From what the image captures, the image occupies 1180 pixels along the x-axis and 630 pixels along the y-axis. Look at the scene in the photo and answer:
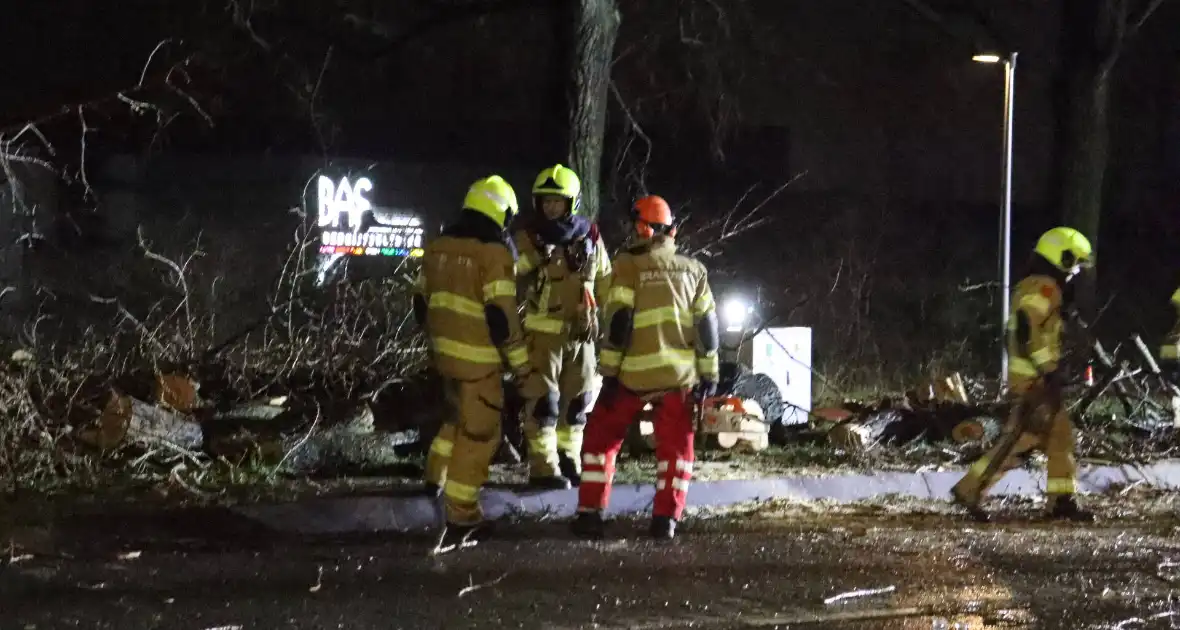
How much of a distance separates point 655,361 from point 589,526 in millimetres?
925

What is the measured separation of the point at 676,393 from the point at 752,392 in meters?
2.97

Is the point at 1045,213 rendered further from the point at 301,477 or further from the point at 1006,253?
the point at 301,477

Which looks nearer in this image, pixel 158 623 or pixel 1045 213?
pixel 158 623

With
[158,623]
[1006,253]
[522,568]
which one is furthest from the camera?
[1006,253]

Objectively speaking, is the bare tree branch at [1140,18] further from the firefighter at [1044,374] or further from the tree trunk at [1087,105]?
the firefighter at [1044,374]

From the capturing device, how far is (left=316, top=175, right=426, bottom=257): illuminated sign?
1495cm

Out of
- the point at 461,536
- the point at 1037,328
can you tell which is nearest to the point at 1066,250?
the point at 1037,328

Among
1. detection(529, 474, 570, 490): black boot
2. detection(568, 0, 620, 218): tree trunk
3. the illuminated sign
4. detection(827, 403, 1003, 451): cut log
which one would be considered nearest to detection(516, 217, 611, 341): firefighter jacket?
detection(529, 474, 570, 490): black boot

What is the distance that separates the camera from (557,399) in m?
6.13

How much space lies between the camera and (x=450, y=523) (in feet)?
18.6

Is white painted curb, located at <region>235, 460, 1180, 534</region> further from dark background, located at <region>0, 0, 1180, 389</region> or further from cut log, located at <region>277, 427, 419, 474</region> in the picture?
dark background, located at <region>0, 0, 1180, 389</region>

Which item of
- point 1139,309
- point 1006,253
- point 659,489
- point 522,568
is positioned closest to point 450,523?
point 522,568

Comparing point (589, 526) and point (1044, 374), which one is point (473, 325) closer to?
point (589, 526)

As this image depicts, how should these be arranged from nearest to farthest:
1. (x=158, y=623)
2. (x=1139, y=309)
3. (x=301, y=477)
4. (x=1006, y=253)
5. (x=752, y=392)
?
1. (x=158, y=623)
2. (x=301, y=477)
3. (x=752, y=392)
4. (x=1006, y=253)
5. (x=1139, y=309)
